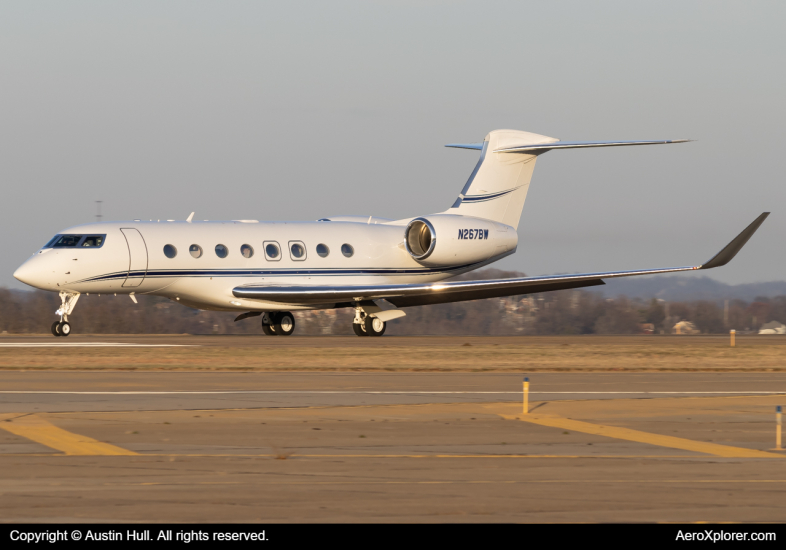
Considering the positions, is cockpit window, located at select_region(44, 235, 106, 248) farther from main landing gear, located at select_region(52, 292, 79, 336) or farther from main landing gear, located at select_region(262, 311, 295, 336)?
main landing gear, located at select_region(262, 311, 295, 336)

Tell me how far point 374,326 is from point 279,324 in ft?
12.6

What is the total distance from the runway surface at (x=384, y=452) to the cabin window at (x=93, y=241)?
1333cm

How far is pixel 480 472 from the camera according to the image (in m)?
10.8

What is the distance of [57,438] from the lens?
12922 millimetres

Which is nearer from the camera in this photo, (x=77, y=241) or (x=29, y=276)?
(x=29, y=276)

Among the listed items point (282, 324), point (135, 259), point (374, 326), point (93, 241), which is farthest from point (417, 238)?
point (93, 241)

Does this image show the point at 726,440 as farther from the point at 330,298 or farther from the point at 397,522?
the point at 330,298

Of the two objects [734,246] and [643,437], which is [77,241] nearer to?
Answer: [734,246]

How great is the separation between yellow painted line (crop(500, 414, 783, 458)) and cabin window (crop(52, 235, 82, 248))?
2169 centimetres

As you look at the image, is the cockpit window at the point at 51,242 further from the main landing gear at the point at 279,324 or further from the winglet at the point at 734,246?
the winglet at the point at 734,246

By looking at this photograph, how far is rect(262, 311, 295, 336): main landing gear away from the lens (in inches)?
1543

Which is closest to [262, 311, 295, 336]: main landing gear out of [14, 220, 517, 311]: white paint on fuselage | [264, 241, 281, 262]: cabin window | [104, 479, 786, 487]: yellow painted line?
[14, 220, 517, 311]: white paint on fuselage
